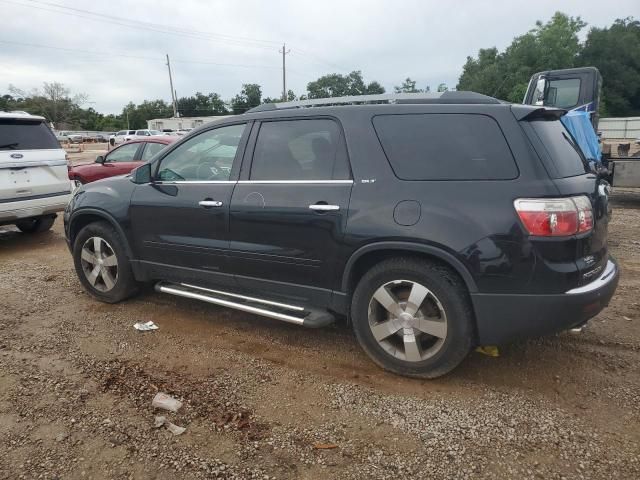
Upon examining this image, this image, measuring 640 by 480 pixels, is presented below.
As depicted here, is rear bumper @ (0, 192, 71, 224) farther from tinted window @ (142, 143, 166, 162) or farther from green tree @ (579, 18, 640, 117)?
green tree @ (579, 18, 640, 117)

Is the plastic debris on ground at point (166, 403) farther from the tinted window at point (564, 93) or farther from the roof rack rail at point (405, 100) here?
the tinted window at point (564, 93)

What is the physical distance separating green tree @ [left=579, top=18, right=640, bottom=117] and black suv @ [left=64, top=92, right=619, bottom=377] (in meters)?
59.8

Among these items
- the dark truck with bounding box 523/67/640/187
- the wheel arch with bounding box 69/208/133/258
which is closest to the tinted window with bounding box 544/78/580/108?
the dark truck with bounding box 523/67/640/187

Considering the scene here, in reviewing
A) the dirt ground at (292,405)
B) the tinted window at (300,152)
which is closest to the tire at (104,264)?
the dirt ground at (292,405)

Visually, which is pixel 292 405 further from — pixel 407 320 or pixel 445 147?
pixel 445 147

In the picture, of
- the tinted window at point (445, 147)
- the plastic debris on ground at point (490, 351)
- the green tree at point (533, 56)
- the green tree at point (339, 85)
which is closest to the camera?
the tinted window at point (445, 147)

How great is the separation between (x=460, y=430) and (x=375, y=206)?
1.41 meters

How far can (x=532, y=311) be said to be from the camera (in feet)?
9.36

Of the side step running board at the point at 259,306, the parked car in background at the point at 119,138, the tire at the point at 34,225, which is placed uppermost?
the side step running board at the point at 259,306

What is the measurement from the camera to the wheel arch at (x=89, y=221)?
4.52 m

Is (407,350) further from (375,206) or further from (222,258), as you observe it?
(222,258)

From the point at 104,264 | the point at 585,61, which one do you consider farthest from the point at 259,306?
the point at 585,61

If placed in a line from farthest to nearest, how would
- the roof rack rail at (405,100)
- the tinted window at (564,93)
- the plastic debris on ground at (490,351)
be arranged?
the tinted window at (564,93)
the plastic debris on ground at (490,351)
the roof rack rail at (405,100)

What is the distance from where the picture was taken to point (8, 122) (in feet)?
22.6
